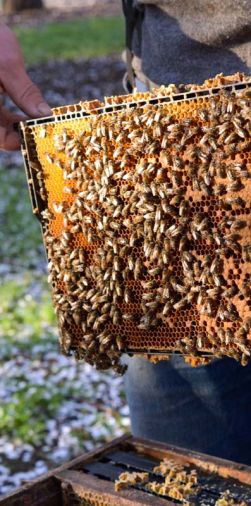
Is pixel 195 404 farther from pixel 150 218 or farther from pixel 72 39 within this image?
pixel 72 39

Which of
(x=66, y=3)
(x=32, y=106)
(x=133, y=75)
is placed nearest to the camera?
(x=32, y=106)

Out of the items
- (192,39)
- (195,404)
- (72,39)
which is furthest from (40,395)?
(72,39)

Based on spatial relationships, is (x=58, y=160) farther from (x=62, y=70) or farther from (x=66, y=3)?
(x=66, y=3)

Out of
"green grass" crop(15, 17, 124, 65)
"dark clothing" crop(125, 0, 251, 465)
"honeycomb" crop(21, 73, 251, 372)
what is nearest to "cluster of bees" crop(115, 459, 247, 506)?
"honeycomb" crop(21, 73, 251, 372)

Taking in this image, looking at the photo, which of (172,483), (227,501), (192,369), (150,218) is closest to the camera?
(150,218)

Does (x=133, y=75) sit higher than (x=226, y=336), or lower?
higher

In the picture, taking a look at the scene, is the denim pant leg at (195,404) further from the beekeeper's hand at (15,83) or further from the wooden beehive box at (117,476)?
the beekeeper's hand at (15,83)

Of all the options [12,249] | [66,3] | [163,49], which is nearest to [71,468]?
[163,49]
